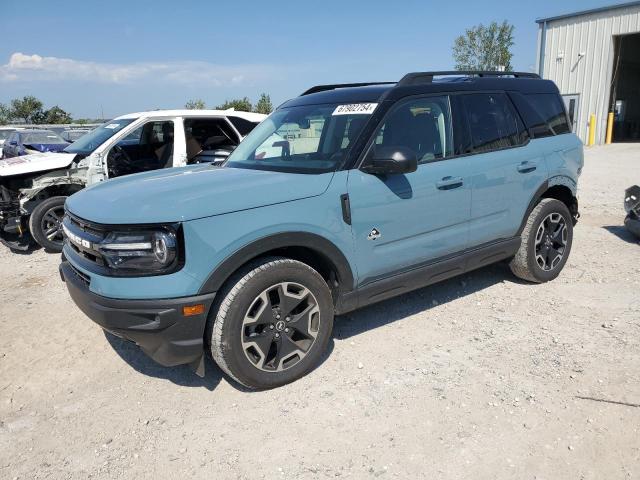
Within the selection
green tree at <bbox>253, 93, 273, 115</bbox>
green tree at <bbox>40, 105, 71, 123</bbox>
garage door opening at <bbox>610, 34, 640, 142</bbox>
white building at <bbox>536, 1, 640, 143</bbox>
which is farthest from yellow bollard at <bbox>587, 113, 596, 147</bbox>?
green tree at <bbox>40, 105, 71, 123</bbox>

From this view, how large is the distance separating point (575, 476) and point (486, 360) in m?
1.14

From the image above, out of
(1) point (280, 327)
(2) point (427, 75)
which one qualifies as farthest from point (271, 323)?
(2) point (427, 75)

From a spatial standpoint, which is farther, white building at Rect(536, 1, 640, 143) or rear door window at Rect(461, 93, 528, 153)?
white building at Rect(536, 1, 640, 143)

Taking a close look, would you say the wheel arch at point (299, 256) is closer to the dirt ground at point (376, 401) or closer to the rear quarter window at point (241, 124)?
the dirt ground at point (376, 401)

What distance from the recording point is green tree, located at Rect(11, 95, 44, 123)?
33.4 metres

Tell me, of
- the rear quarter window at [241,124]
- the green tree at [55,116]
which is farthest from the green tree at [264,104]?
the rear quarter window at [241,124]

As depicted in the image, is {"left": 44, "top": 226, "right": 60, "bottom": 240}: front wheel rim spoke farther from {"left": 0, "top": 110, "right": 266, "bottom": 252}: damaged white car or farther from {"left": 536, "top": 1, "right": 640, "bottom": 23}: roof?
{"left": 536, "top": 1, "right": 640, "bottom": 23}: roof

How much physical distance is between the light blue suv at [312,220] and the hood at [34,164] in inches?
149

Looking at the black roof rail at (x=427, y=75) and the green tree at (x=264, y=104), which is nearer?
the black roof rail at (x=427, y=75)

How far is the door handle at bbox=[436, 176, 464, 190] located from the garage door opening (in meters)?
24.9

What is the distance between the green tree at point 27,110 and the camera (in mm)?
33438

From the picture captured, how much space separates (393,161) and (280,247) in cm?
91

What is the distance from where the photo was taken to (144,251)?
2697 millimetres

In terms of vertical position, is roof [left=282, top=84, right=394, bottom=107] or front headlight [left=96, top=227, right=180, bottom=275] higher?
roof [left=282, top=84, right=394, bottom=107]
